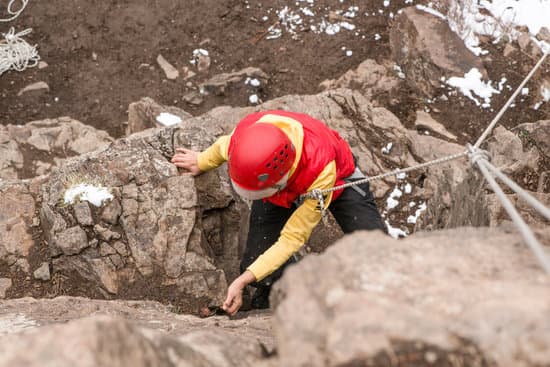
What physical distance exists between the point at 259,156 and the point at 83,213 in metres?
2.16

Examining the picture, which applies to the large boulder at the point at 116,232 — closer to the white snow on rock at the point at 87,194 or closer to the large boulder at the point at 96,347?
the white snow on rock at the point at 87,194

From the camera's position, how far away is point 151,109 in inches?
270

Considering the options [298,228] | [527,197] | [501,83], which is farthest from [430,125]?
[527,197]

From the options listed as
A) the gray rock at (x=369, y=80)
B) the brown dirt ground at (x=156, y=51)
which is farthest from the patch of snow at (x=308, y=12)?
the gray rock at (x=369, y=80)

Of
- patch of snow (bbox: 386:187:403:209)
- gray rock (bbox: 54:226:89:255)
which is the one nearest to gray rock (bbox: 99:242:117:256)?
gray rock (bbox: 54:226:89:255)

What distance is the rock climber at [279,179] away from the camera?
130 inches

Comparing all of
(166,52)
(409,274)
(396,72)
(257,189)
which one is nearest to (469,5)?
(396,72)

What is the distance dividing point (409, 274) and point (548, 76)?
251 inches

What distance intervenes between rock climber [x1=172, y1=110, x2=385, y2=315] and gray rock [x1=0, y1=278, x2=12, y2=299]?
188 centimetres

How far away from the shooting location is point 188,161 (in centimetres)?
475

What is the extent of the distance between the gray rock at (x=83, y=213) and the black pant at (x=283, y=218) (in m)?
1.48

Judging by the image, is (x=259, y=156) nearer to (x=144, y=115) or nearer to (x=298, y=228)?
(x=298, y=228)

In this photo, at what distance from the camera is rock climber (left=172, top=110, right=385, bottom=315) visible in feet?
10.9

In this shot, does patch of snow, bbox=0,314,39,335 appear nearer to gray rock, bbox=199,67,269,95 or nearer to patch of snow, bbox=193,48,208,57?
gray rock, bbox=199,67,269,95
